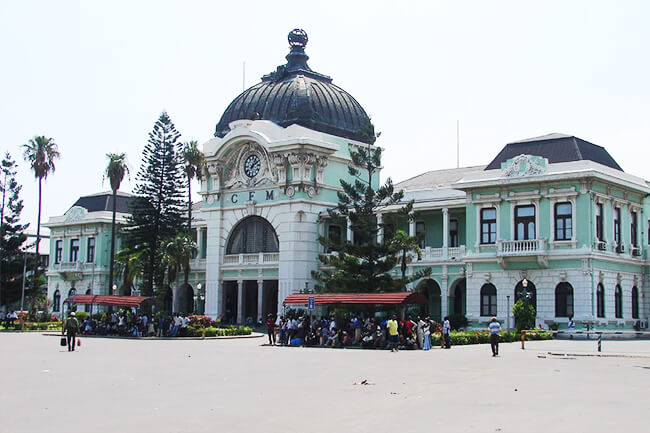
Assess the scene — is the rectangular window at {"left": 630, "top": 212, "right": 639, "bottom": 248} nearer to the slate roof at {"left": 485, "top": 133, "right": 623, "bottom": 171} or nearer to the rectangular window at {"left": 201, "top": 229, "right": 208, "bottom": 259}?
the slate roof at {"left": 485, "top": 133, "right": 623, "bottom": 171}

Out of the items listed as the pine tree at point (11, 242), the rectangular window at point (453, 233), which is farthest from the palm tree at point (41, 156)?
the rectangular window at point (453, 233)

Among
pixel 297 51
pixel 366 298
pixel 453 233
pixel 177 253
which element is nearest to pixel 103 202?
pixel 177 253

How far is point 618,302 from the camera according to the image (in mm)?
45250

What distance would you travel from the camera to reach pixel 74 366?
77.2 feet

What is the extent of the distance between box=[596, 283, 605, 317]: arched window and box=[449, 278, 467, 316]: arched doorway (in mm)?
8270

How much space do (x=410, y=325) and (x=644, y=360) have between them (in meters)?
9.64

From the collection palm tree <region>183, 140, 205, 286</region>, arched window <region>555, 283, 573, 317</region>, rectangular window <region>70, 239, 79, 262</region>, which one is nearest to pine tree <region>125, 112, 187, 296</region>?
palm tree <region>183, 140, 205, 286</region>

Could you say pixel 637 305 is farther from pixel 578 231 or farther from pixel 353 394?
pixel 353 394

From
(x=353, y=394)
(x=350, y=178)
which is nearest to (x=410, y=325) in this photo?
(x=353, y=394)

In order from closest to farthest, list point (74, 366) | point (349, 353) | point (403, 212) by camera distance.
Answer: point (74, 366) → point (349, 353) → point (403, 212)

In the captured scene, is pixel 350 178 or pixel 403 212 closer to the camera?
pixel 403 212

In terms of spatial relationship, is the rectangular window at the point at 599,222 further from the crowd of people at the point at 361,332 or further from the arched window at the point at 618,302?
the crowd of people at the point at 361,332

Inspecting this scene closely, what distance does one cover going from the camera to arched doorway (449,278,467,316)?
163 feet

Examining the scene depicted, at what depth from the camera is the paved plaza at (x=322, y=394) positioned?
1262cm
